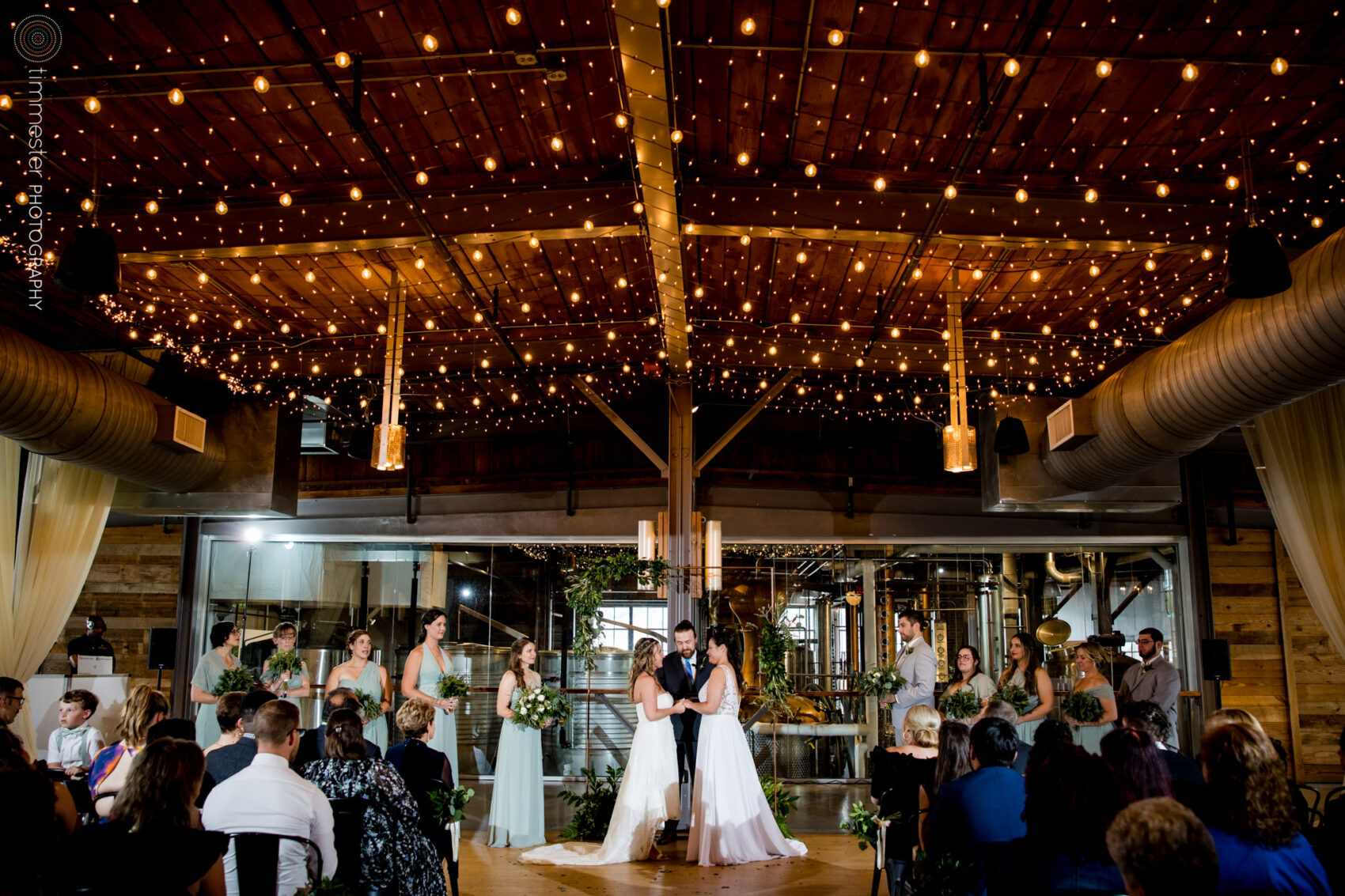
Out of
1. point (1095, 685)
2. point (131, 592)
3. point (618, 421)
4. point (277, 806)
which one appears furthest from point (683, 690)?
point (131, 592)

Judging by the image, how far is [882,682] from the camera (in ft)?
28.0

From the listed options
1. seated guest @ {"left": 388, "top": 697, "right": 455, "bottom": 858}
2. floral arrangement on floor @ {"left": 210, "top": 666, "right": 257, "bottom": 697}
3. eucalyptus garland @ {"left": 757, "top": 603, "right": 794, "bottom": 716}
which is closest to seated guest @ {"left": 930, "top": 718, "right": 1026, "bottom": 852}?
seated guest @ {"left": 388, "top": 697, "right": 455, "bottom": 858}

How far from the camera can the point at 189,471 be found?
29.9 ft

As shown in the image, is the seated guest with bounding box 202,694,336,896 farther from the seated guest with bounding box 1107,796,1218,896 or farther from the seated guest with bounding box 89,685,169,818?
the seated guest with bounding box 1107,796,1218,896

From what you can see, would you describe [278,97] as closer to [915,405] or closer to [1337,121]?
[1337,121]

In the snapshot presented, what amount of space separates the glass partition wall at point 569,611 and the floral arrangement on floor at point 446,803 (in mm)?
6325

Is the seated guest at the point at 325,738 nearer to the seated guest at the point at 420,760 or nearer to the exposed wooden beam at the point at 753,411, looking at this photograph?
the seated guest at the point at 420,760

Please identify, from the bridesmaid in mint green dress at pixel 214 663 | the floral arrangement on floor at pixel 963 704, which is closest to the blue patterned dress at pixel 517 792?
the bridesmaid in mint green dress at pixel 214 663

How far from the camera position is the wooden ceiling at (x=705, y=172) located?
4.78 metres

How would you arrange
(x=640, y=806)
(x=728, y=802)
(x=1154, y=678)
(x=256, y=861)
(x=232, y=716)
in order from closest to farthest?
(x=256, y=861) → (x=232, y=716) → (x=728, y=802) → (x=640, y=806) → (x=1154, y=678)

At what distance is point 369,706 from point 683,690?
2.49 m

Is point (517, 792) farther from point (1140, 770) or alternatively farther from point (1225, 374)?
point (1225, 374)

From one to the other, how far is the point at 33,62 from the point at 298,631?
8661 mm

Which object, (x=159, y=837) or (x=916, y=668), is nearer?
(x=159, y=837)
